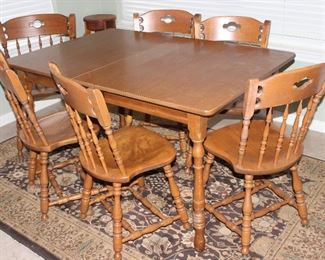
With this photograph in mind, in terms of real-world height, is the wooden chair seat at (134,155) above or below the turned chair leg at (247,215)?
above

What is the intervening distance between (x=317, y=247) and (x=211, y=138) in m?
0.75

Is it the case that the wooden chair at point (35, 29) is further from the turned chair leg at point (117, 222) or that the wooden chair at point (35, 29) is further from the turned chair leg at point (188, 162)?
the turned chair leg at point (117, 222)

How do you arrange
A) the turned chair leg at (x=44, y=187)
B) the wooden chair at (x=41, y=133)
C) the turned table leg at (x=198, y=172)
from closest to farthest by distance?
the turned table leg at (x=198, y=172) < the wooden chair at (x=41, y=133) < the turned chair leg at (x=44, y=187)

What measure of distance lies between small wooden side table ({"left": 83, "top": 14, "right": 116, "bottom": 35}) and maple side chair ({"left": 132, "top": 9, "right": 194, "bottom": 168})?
0.74 metres

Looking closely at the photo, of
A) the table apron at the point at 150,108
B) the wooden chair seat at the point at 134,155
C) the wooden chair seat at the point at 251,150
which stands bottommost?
the wooden chair seat at the point at 134,155

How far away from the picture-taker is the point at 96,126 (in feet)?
7.45

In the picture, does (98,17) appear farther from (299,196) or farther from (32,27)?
(299,196)

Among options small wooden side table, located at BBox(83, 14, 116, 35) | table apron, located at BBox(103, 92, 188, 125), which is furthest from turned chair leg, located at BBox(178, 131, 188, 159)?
small wooden side table, located at BBox(83, 14, 116, 35)

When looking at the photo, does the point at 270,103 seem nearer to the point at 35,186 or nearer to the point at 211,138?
the point at 211,138

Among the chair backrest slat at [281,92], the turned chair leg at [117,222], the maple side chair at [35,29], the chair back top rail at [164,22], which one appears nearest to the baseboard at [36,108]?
the maple side chair at [35,29]

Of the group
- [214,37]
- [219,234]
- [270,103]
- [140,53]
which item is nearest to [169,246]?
[219,234]

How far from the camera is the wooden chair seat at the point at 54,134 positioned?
83.2 inches

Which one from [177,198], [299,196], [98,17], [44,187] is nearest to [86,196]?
[44,187]

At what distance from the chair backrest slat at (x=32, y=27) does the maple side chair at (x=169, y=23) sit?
53 centimetres
